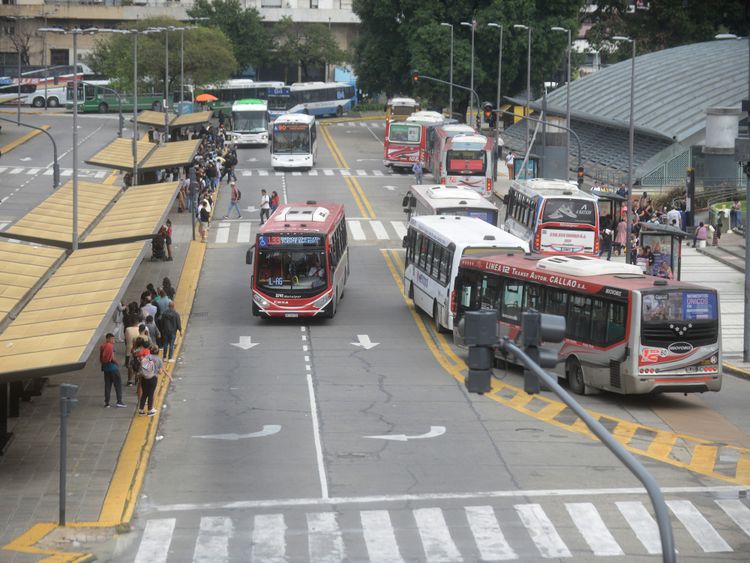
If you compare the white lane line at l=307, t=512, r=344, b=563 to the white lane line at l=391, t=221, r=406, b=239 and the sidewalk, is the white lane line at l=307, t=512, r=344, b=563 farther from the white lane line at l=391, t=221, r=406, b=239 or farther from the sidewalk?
the white lane line at l=391, t=221, r=406, b=239

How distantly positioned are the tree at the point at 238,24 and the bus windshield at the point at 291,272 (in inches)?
3825

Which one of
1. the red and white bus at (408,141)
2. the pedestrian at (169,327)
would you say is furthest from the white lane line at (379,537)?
the red and white bus at (408,141)

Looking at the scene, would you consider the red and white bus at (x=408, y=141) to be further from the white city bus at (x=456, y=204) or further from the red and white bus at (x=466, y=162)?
the white city bus at (x=456, y=204)

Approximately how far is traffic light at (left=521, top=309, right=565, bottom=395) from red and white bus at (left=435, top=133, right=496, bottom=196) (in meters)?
49.8

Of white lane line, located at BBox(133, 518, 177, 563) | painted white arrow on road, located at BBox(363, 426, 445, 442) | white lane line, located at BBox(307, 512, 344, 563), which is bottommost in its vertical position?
painted white arrow on road, located at BBox(363, 426, 445, 442)

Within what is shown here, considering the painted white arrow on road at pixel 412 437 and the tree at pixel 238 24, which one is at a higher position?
the tree at pixel 238 24

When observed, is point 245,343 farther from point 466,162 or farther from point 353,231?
point 466,162

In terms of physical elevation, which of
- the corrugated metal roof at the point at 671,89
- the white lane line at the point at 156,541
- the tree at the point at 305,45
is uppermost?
the tree at the point at 305,45

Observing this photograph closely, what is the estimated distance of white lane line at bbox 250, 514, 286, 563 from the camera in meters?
18.6

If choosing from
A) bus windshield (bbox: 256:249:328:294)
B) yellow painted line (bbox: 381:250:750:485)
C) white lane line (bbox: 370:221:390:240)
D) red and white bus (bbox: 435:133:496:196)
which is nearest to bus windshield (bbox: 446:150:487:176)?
red and white bus (bbox: 435:133:496:196)

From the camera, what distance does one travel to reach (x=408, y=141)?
7875 centimetres

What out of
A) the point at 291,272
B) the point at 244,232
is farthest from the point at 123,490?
the point at 244,232

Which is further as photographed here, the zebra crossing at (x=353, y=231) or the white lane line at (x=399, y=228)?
the white lane line at (x=399, y=228)

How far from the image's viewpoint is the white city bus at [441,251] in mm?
35125
